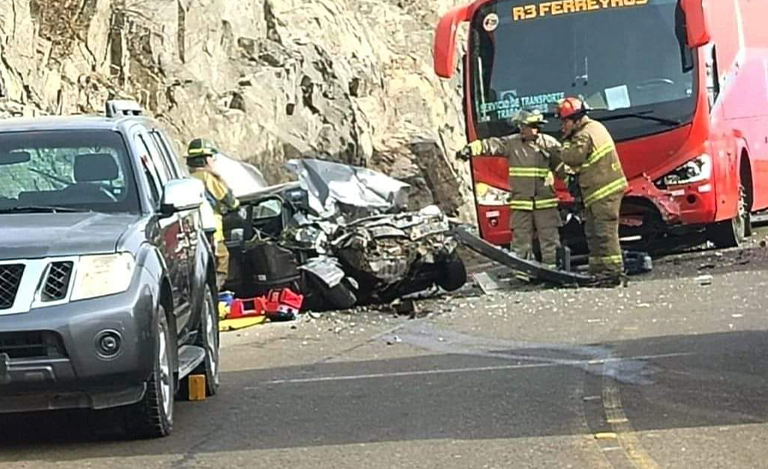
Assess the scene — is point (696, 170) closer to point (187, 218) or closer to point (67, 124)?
point (187, 218)

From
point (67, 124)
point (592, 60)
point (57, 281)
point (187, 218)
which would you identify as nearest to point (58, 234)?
point (57, 281)

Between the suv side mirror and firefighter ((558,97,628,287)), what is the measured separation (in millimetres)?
8127

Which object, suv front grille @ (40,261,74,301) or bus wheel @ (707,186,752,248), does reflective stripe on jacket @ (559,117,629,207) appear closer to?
bus wheel @ (707,186,752,248)

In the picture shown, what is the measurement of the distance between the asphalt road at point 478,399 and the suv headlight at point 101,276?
0.85m

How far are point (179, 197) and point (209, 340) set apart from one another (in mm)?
1656

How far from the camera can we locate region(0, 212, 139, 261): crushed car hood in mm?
7715

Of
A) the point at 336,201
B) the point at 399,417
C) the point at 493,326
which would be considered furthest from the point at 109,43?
the point at 399,417

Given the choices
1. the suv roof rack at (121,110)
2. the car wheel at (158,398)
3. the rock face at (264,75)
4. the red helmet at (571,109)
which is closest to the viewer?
the car wheel at (158,398)

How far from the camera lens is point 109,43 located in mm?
23531

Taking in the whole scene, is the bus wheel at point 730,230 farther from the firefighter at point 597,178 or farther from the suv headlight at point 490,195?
the firefighter at point 597,178

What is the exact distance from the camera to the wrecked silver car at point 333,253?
1516cm

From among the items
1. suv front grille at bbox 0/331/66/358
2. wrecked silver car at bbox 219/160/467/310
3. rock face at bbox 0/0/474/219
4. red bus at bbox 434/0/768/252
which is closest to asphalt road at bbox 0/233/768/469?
suv front grille at bbox 0/331/66/358

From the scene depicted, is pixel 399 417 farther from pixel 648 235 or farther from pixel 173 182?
pixel 648 235

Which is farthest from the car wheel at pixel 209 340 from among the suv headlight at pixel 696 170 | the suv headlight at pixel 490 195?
the suv headlight at pixel 696 170
